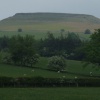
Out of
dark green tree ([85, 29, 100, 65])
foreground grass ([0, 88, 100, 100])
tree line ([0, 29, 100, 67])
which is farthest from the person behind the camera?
tree line ([0, 29, 100, 67])

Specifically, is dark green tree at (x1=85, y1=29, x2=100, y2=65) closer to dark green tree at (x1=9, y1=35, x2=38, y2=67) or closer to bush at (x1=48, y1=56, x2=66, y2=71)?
bush at (x1=48, y1=56, x2=66, y2=71)

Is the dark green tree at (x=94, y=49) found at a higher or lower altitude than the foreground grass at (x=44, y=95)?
lower

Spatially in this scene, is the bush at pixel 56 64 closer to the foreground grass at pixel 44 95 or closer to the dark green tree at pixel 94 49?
the dark green tree at pixel 94 49

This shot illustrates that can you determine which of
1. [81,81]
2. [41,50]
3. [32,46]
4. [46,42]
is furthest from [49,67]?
[46,42]

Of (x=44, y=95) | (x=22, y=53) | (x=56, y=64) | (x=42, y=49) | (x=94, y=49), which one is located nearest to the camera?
(x=44, y=95)

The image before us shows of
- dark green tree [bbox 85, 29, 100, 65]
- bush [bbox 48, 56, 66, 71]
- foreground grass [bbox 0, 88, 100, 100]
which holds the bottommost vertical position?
bush [bbox 48, 56, 66, 71]

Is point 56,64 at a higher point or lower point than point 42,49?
higher

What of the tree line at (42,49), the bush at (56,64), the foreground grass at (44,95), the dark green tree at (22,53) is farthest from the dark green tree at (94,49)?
the foreground grass at (44,95)

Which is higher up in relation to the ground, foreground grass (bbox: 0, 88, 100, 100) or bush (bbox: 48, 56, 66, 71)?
foreground grass (bbox: 0, 88, 100, 100)

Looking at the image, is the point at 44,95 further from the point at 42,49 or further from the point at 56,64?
the point at 42,49

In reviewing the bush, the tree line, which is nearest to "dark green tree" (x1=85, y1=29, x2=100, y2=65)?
the tree line

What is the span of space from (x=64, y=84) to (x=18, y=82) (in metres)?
8.60

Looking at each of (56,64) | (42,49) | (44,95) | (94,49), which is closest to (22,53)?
(56,64)

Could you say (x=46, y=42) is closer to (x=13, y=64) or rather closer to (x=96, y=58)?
(x=13, y=64)
